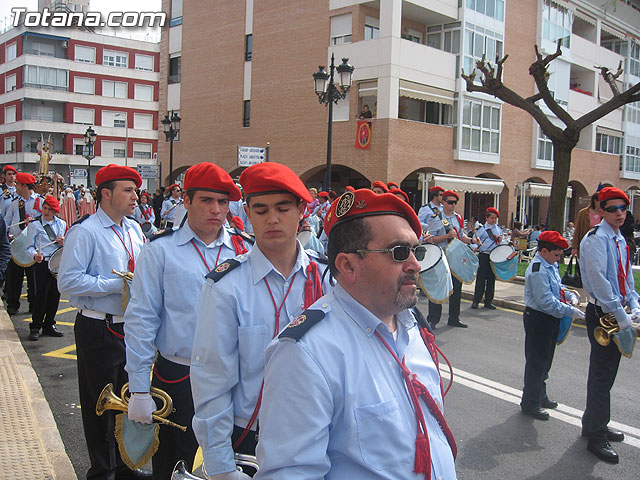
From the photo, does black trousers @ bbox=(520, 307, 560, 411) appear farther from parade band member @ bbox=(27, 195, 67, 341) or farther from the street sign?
the street sign

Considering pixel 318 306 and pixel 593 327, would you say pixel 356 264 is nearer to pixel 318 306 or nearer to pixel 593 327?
pixel 318 306

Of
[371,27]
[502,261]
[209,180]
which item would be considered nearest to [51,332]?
[209,180]

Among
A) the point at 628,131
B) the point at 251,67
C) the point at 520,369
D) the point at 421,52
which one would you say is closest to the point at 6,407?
the point at 520,369

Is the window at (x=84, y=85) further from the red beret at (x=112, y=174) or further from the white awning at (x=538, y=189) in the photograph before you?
the red beret at (x=112, y=174)

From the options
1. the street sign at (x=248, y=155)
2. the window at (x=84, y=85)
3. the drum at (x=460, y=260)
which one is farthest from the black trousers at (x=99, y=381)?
Result: the window at (x=84, y=85)

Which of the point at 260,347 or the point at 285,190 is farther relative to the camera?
the point at 285,190

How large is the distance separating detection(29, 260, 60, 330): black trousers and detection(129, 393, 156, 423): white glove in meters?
6.06

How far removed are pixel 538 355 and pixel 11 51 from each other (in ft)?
219

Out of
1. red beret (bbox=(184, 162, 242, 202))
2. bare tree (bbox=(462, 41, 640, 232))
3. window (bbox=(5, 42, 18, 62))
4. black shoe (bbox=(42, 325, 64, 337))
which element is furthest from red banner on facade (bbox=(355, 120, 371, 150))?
window (bbox=(5, 42, 18, 62))

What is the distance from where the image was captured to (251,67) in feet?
101

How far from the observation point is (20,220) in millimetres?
11398

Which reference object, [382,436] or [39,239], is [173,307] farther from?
[39,239]

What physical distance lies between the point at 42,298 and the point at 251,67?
24.5 meters

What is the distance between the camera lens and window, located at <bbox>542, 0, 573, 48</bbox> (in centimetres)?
3189
